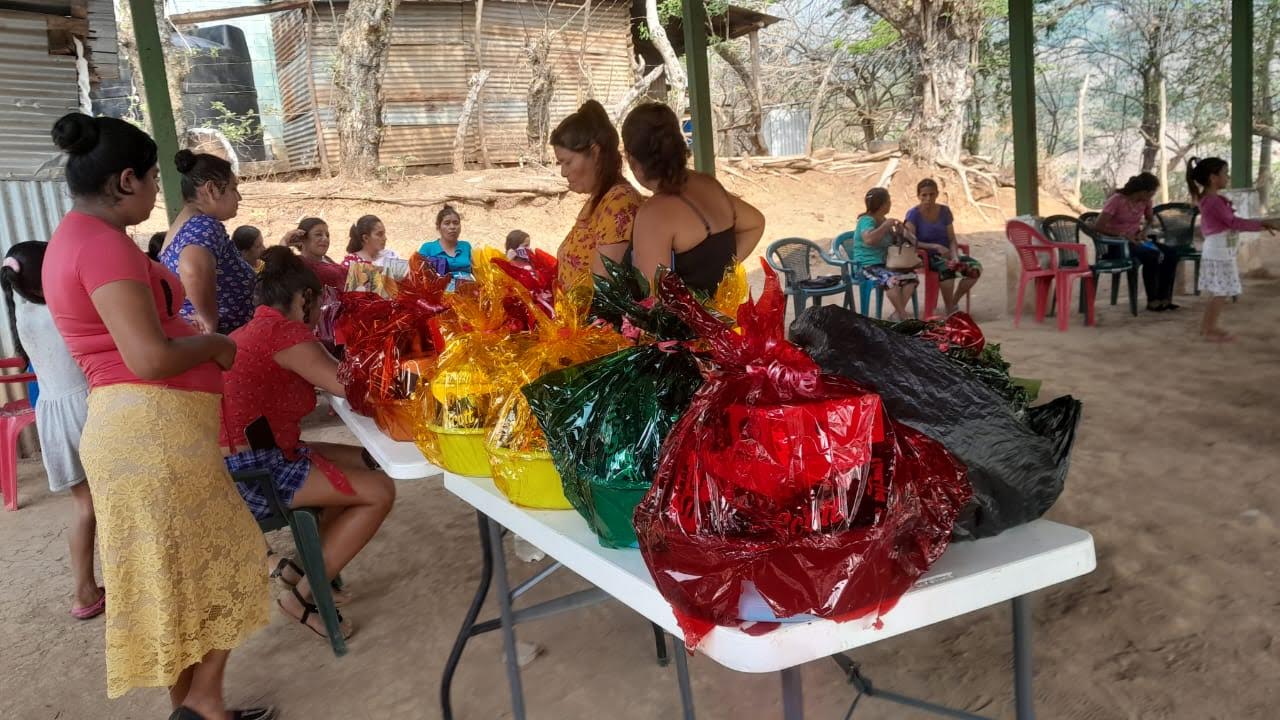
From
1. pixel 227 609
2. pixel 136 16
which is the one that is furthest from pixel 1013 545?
pixel 136 16

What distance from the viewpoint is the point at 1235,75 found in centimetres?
888

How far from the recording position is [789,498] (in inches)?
34.9

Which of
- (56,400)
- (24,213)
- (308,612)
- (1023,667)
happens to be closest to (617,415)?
(1023,667)

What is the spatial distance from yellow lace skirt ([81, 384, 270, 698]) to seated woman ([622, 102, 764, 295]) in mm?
1273

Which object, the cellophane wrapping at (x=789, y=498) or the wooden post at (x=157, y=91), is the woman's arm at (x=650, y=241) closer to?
the cellophane wrapping at (x=789, y=498)

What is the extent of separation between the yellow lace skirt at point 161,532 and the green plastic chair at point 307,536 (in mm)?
435

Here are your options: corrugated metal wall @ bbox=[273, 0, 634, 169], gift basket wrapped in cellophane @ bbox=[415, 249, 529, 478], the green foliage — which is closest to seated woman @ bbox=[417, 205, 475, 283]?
gift basket wrapped in cellophane @ bbox=[415, 249, 529, 478]

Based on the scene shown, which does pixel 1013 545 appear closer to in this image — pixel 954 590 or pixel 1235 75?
pixel 954 590

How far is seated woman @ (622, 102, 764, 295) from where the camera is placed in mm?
2486

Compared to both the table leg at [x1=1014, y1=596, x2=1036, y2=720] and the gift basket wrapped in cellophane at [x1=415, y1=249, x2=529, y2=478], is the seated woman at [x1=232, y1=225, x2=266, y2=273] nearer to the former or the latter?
the gift basket wrapped in cellophane at [x1=415, y1=249, x2=529, y2=478]

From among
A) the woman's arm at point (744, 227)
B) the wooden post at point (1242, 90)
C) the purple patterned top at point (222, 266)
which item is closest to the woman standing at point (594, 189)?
the woman's arm at point (744, 227)

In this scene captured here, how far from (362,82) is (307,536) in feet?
38.4

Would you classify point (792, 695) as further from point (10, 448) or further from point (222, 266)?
point (10, 448)

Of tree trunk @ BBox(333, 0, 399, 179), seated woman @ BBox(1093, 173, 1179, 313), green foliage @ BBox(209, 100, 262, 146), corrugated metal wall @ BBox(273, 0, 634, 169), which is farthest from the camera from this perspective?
green foliage @ BBox(209, 100, 262, 146)
